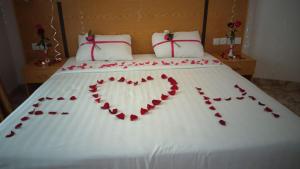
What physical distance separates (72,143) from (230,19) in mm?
2645

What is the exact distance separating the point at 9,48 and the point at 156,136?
108 inches

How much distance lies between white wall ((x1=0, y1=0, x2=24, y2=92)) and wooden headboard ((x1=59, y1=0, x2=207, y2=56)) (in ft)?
2.33

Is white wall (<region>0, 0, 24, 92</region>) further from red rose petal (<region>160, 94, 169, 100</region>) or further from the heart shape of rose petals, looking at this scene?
red rose petal (<region>160, 94, 169, 100</region>)

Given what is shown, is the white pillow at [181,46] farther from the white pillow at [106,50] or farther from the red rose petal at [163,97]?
the red rose petal at [163,97]

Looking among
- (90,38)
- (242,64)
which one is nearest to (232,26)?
(242,64)

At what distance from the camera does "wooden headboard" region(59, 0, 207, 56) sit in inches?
107

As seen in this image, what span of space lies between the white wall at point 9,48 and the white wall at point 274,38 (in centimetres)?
320

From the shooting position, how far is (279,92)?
3018mm

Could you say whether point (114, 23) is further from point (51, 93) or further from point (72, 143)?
point (72, 143)

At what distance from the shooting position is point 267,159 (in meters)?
1.14

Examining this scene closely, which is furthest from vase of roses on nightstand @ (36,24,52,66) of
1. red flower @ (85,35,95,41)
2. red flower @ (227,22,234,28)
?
red flower @ (227,22,234,28)

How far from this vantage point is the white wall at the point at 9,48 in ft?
9.11

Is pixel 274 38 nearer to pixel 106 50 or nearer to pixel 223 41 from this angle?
pixel 223 41

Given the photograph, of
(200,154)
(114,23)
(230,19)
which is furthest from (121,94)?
(230,19)
